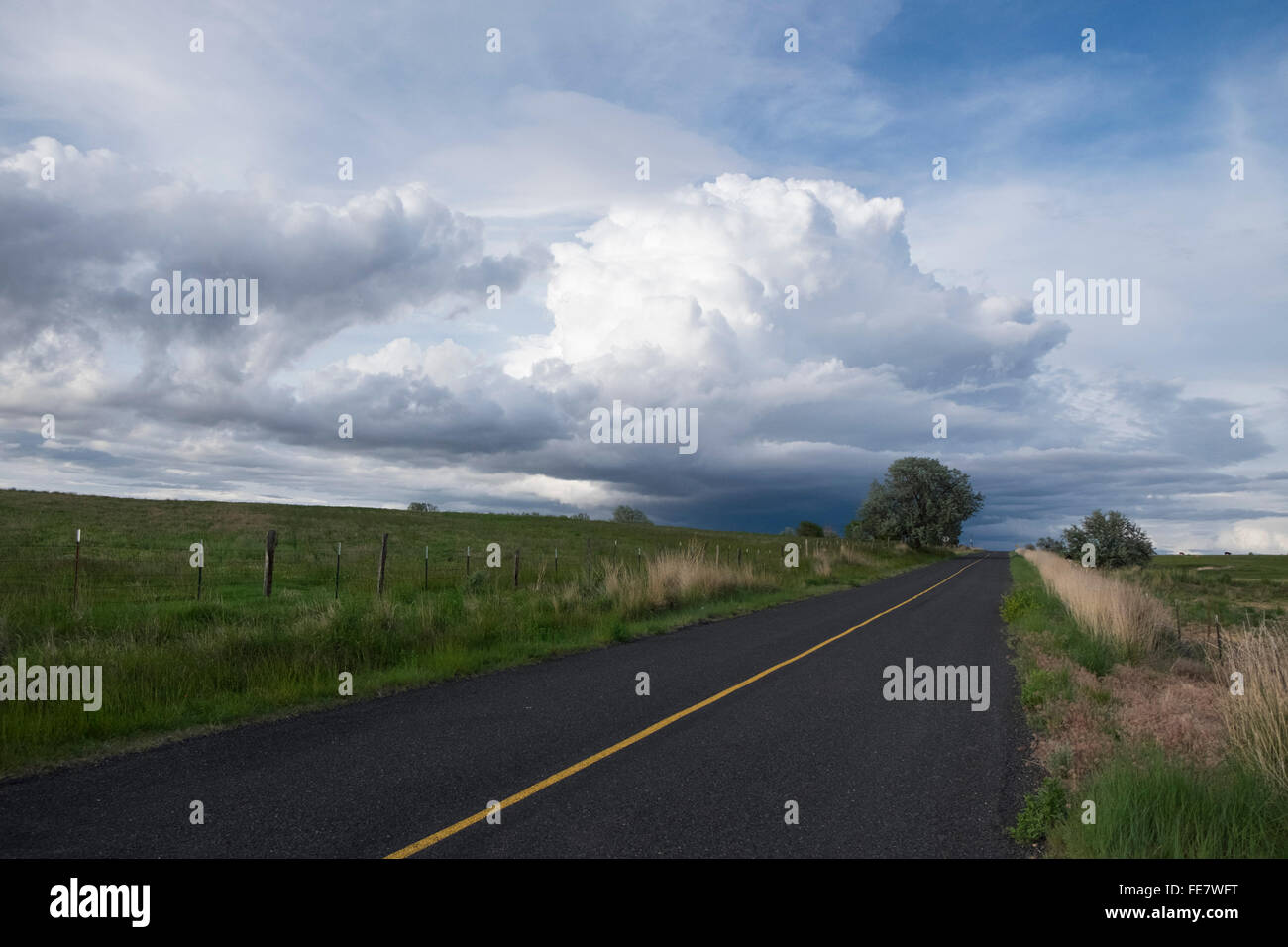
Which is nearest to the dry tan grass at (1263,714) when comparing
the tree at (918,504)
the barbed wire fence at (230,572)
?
the barbed wire fence at (230,572)

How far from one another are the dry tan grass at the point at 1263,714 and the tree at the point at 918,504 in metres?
81.6

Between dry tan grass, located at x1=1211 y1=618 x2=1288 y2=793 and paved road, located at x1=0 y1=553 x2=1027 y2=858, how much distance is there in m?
1.70

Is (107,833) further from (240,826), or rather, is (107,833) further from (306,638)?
(306,638)

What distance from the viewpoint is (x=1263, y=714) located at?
6008 mm

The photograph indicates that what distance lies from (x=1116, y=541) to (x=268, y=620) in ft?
152

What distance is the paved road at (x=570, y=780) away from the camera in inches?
200

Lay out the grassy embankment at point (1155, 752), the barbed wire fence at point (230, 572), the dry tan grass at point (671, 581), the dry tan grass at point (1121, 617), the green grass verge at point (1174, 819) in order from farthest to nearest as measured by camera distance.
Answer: the dry tan grass at point (671, 581)
the barbed wire fence at point (230, 572)
the dry tan grass at point (1121, 617)
the grassy embankment at point (1155, 752)
the green grass verge at point (1174, 819)

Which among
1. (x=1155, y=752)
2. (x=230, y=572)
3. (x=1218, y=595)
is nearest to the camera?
(x=1155, y=752)

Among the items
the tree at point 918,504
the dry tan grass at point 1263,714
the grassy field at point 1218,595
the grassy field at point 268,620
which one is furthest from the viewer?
the tree at point 918,504

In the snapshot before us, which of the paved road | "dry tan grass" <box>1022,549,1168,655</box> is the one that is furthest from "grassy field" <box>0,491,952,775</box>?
"dry tan grass" <box>1022,549,1168,655</box>

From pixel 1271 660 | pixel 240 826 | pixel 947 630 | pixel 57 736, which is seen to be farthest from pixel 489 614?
pixel 1271 660

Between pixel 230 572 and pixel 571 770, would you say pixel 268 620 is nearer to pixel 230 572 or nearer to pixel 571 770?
pixel 571 770

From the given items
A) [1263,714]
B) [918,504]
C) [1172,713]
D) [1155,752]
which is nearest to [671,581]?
[1172,713]

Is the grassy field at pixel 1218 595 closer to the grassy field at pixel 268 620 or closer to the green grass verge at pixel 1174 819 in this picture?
the grassy field at pixel 268 620
